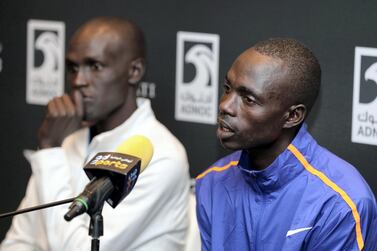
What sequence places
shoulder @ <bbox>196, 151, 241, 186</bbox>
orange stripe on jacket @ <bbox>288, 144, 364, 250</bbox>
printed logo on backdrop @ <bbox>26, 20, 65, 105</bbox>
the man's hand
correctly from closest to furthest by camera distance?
orange stripe on jacket @ <bbox>288, 144, 364, 250</bbox> → shoulder @ <bbox>196, 151, 241, 186</bbox> → the man's hand → printed logo on backdrop @ <bbox>26, 20, 65, 105</bbox>

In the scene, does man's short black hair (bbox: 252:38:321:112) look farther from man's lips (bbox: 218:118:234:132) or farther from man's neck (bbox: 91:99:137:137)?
man's neck (bbox: 91:99:137:137)

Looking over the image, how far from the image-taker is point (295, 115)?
8.82ft

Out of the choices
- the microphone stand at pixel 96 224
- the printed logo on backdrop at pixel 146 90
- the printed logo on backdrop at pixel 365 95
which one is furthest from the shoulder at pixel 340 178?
the printed logo on backdrop at pixel 146 90

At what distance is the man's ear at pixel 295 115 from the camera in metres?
2.67

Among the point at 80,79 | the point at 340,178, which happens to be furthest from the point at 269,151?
the point at 80,79

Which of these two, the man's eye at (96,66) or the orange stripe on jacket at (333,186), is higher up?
the man's eye at (96,66)

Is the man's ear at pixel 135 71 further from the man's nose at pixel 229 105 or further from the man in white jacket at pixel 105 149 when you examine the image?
the man's nose at pixel 229 105

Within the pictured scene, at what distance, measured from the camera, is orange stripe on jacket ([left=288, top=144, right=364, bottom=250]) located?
2541 millimetres

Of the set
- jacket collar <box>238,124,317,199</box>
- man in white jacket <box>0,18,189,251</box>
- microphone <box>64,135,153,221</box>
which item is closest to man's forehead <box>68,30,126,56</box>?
man in white jacket <box>0,18,189,251</box>

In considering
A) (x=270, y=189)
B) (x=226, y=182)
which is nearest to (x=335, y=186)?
(x=270, y=189)

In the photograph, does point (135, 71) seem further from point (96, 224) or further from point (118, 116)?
point (96, 224)

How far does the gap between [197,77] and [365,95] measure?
72 cm

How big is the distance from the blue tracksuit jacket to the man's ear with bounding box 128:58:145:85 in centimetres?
66

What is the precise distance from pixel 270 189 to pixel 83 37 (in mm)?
1047
